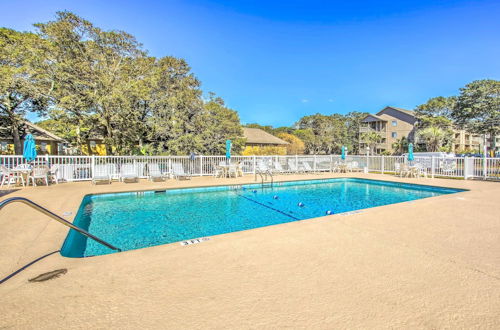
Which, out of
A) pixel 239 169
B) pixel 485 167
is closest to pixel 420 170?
pixel 485 167

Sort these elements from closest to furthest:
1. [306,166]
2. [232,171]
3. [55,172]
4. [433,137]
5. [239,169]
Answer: [55,172]
[232,171]
[239,169]
[306,166]
[433,137]

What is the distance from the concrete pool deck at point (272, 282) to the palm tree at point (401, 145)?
1568 inches

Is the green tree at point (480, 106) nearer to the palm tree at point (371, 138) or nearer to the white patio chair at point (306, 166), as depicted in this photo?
the palm tree at point (371, 138)

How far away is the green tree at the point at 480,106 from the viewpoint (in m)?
33.3

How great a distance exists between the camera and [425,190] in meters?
10.6

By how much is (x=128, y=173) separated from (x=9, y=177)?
12.8 ft

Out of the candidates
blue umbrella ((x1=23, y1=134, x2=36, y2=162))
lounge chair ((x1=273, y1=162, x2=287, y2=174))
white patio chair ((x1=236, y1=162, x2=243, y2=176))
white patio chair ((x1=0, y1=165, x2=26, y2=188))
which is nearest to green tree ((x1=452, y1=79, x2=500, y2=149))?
lounge chair ((x1=273, y1=162, x2=287, y2=174))

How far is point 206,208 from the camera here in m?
7.59

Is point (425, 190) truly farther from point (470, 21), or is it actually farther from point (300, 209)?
point (470, 21)

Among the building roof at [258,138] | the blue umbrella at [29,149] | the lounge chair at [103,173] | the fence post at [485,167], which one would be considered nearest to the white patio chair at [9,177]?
the blue umbrella at [29,149]

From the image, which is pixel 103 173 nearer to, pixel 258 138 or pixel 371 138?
pixel 258 138

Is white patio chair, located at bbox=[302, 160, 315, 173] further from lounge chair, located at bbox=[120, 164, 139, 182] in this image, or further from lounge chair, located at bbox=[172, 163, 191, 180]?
lounge chair, located at bbox=[120, 164, 139, 182]

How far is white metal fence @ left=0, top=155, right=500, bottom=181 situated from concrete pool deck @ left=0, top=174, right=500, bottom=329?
24.8 ft

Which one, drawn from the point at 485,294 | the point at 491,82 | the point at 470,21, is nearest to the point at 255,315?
the point at 485,294
